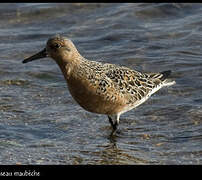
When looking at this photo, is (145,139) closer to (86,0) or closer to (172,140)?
(172,140)

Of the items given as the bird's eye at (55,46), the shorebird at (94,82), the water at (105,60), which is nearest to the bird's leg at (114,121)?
the shorebird at (94,82)

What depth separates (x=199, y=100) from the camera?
38.1 ft

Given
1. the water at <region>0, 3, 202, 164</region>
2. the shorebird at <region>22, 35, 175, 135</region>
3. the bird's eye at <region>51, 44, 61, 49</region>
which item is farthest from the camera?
the bird's eye at <region>51, 44, 61, 49</region>

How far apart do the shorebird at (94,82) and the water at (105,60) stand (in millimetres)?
565

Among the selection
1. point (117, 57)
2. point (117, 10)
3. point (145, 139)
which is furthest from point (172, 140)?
point (117, 10)

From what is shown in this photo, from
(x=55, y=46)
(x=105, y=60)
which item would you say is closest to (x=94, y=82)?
(x=55, y=46)

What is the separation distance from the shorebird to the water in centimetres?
57

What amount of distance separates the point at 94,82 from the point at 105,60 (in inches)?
157

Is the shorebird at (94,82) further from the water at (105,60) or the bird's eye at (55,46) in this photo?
the water at (105,60)

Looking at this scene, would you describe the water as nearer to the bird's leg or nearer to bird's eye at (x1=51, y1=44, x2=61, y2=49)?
the bird's leg

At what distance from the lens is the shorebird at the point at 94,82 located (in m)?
9.88

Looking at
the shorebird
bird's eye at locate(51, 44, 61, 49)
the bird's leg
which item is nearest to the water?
the bird's leg

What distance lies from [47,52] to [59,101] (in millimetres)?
2009

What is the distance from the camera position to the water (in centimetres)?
973
